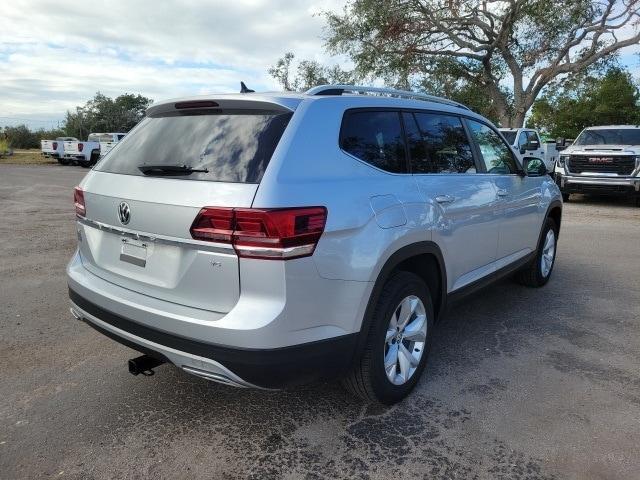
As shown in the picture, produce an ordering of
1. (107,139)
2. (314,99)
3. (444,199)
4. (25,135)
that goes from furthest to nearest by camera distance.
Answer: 1. (25,135)
2. (107,139)
3. (444,199)
4. (314,99)

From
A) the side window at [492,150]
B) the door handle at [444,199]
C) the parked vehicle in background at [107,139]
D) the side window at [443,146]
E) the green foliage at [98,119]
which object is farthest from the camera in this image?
the green foliage at [98,119]

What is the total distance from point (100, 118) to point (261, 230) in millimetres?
64635

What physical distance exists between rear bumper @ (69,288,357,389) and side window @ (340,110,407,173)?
1023mm

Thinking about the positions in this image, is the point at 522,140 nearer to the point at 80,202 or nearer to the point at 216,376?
the point at 80,202

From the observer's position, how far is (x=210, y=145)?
2760mm

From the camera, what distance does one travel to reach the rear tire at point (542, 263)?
18.3 feet

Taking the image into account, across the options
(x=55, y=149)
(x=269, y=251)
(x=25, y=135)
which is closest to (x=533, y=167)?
(x=269, y=251)

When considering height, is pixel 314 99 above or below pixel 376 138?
above

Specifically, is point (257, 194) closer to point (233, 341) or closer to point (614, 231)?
point (233, 341)

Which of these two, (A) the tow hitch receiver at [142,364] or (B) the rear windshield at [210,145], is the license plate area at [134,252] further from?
(A) the tow hitch receiver at [142,364]

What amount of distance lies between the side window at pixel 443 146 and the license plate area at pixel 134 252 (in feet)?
5.55

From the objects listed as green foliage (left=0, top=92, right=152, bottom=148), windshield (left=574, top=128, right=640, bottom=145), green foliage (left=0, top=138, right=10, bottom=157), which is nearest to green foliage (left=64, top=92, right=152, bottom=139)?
green foliage (left=0, top=92, right=152, bottom=148)

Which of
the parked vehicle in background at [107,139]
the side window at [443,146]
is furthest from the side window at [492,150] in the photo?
Result: the parked vehicle in background at [107,139]

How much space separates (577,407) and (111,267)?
2888 millimetres
